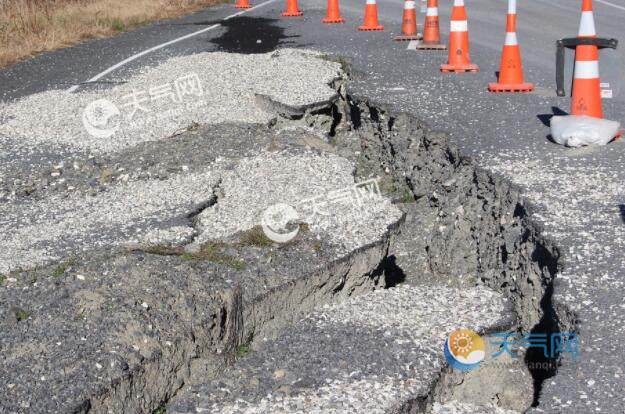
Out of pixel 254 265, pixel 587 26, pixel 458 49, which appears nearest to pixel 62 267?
pixel 254 265

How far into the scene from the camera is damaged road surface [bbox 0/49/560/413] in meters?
3.53

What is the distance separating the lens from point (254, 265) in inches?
173

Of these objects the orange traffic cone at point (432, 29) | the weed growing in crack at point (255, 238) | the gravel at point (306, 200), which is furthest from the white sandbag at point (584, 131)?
the orange traffic cone at point (432, 29)

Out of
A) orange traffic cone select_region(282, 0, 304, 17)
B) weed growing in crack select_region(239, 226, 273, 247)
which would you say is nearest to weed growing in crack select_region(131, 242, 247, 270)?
weed growing in crack select_region(239, 226, 273, 247)

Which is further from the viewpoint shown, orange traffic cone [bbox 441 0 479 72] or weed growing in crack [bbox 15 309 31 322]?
orange traffic cone [bbox 441 0 479 72]

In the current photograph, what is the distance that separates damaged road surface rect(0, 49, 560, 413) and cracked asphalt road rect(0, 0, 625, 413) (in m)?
0.20

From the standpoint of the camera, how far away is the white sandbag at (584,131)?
638cm

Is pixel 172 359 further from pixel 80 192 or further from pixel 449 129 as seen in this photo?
pixel 449 129

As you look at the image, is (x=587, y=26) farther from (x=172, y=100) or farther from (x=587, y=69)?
(x=172, y=100)

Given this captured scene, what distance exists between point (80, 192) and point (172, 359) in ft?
8.63

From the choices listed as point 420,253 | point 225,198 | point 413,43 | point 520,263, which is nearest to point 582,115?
point 420,253

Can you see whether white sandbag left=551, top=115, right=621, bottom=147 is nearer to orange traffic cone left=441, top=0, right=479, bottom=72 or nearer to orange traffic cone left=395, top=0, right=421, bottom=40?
orange traffic cone left=441, top=0, right=479, bottom=72

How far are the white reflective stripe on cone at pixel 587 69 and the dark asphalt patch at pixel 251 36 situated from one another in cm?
552

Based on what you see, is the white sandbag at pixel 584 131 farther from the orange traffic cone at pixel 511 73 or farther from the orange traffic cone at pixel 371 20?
the orange traffic cone at pixel 371 20
